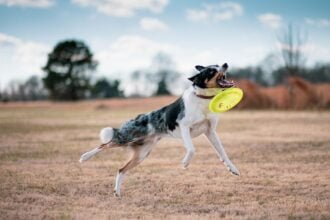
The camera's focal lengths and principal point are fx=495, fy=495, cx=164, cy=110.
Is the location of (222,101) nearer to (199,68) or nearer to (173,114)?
(199,68)

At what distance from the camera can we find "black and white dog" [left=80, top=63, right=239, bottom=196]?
23.6 feet

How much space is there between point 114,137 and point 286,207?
2865 mm

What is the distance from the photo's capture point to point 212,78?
716 centimetres

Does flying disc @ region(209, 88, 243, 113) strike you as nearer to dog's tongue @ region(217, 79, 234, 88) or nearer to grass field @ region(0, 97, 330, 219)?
dog's tongue @ region(217, 79, 234, 88)

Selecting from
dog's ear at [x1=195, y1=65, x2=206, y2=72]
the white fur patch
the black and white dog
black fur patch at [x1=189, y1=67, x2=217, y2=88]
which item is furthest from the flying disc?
the white fur patch

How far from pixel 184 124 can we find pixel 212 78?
0.79 metres

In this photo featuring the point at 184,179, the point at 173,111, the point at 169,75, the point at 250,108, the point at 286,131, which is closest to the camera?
the point at 173,111

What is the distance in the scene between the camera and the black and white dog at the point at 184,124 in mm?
7202

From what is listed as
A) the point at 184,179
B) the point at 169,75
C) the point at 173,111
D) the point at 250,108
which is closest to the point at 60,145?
the point at 184,179

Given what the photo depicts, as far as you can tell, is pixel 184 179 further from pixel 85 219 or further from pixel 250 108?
pixel 250 108

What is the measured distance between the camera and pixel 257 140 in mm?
15258

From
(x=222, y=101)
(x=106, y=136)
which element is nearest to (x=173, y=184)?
(x=106, y=136)

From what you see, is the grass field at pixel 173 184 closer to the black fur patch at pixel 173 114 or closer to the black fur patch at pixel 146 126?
the black fur patch at pixel 146 126

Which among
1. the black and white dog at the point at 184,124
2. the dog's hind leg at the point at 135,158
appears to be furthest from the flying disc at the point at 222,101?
the dog's hind leg at the point at 135,158
